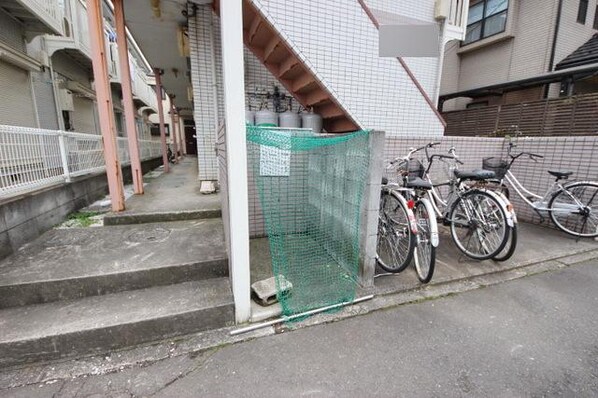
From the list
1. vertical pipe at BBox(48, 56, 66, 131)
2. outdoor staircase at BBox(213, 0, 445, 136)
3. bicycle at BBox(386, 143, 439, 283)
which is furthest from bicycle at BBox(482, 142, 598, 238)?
vertical pipe at BBox(48, 56, 66, 131)

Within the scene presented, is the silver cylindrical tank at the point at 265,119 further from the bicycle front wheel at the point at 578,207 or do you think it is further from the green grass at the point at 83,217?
the bicycle front wheel at the point at 578,207

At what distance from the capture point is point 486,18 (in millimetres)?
9977

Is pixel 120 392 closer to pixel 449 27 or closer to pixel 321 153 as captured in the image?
pixel 321 153

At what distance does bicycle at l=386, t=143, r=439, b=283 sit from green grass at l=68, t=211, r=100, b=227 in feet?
13.1

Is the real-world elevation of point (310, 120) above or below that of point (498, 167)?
above

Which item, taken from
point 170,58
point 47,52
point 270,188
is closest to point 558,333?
point 270,188

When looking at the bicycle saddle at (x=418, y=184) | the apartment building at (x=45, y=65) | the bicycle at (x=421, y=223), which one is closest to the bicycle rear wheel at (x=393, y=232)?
the bicycle at (x=421, y=223)

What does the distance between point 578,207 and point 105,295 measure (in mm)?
5650

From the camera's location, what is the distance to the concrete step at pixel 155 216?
3.43 metres

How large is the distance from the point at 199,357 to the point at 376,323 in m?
1.37

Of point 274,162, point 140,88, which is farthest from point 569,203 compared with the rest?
point 140,88

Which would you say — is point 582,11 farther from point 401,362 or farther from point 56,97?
point 56,97

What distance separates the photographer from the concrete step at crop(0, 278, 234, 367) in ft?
5.73

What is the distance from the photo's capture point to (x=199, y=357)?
1.81 metres
